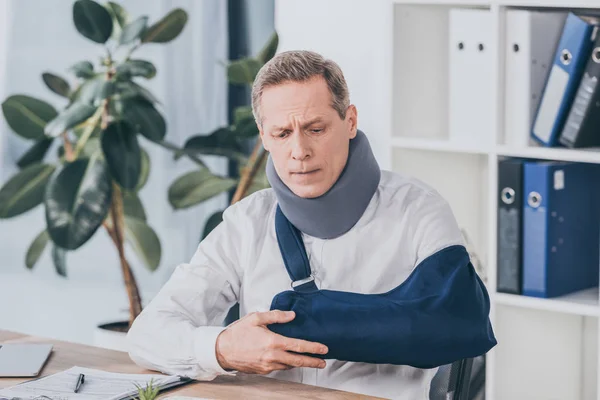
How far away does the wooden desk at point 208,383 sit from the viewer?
1.66 m

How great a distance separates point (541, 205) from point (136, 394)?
1.31 metres

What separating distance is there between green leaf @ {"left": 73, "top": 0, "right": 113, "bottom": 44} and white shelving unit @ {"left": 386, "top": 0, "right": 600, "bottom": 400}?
0.87m

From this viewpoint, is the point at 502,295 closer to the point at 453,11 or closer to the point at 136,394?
the point at 453,11

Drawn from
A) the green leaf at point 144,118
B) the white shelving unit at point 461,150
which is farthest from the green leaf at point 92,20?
the white shelving unit at point 461,150

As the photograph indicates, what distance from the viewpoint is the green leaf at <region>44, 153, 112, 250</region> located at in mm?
2891

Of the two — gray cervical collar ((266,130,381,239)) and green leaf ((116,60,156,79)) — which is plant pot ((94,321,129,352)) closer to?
green leaf ((116,60,156,79))

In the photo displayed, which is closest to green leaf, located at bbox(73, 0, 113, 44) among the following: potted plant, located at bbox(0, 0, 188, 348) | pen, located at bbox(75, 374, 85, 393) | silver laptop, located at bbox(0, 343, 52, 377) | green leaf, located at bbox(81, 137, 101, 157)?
potted plant, located at bbox(0, 0, 188, 348)

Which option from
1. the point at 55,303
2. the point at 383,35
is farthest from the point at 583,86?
the point at 55,303

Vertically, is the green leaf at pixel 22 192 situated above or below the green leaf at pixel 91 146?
below

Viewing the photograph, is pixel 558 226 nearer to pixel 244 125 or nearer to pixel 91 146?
pixel 244 125

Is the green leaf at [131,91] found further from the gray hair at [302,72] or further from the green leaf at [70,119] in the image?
the gray hair at [302,72]

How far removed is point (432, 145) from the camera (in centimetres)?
274

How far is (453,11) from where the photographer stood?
2713mm

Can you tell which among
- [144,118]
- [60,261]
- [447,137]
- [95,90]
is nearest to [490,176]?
[447,137]
